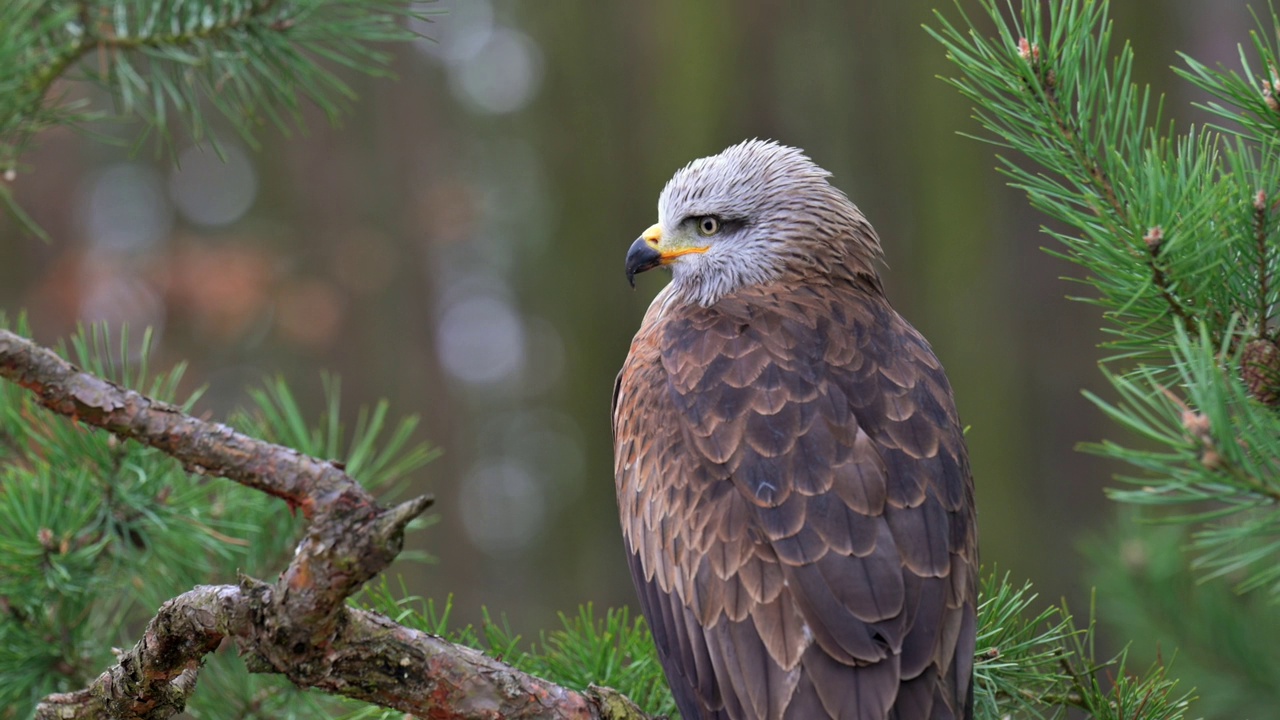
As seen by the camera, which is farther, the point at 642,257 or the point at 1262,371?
the point at 642,257

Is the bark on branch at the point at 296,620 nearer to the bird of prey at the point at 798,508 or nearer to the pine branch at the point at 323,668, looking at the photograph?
the pine branch at the point at 323,668

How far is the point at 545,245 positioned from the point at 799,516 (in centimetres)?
761

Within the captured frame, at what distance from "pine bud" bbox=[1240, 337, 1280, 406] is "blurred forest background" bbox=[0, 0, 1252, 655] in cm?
376

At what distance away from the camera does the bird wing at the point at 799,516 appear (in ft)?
9.10

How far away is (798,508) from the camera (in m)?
2.92

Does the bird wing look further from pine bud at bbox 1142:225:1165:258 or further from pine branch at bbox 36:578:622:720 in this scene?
pine bud at bbox 1142:225:1165:258

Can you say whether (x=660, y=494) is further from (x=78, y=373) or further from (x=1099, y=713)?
(x=78, y=373)

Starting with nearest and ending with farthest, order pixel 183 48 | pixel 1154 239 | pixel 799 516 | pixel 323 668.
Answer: pixel 323 668 → pixel 1154 239 → pixel 799 516 → pixel 183 48

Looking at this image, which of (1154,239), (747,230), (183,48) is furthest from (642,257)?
(1154,239)

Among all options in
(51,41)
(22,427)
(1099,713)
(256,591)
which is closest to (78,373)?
(256,591)

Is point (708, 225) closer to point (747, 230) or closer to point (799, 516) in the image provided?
point (747, 230)

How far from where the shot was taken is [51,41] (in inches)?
138

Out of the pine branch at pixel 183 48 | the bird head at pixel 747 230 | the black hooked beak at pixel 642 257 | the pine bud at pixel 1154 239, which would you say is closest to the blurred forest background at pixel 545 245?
the bird head at pixel 747 230

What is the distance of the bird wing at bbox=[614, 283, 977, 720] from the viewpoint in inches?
109
